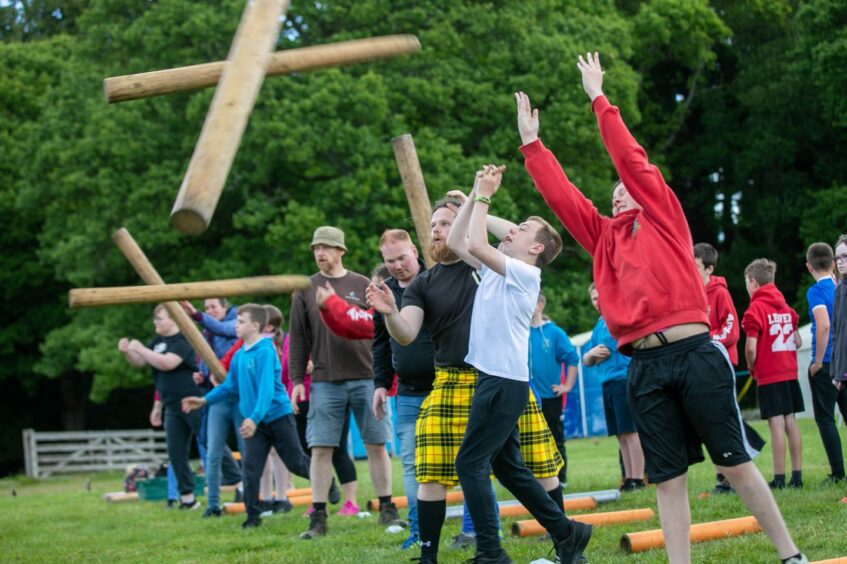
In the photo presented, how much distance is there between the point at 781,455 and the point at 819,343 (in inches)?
34.5

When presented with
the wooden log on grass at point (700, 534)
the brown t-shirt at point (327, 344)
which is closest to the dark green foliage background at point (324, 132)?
the brown t-shirt at point (327, 344)

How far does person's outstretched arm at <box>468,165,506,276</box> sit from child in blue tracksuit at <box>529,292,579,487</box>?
4071mm

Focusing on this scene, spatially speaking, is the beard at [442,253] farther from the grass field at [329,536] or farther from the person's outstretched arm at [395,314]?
the grass field at [329,536]

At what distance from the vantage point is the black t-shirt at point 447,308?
19.1ft

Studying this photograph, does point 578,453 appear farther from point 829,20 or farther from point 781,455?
point 829,20

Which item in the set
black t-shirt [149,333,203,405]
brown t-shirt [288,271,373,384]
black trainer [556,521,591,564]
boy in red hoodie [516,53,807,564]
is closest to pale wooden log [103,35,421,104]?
boy in red hoodie [516,53,807,564]

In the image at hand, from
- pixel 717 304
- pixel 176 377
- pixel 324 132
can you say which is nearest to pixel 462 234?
pixel 717 304

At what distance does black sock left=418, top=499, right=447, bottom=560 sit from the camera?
5582 millimetres

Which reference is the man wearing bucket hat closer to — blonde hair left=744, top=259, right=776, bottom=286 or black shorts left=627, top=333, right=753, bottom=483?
blonde hair left=744, top=259, right=776, bottom=286

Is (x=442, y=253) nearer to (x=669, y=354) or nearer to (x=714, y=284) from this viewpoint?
(x=669, y=354)

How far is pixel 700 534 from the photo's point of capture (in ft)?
19.2

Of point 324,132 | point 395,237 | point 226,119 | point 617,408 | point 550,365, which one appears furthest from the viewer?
point 324,132

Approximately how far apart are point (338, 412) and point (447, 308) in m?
2.34

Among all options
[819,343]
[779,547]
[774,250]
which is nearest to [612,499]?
[819,343]
